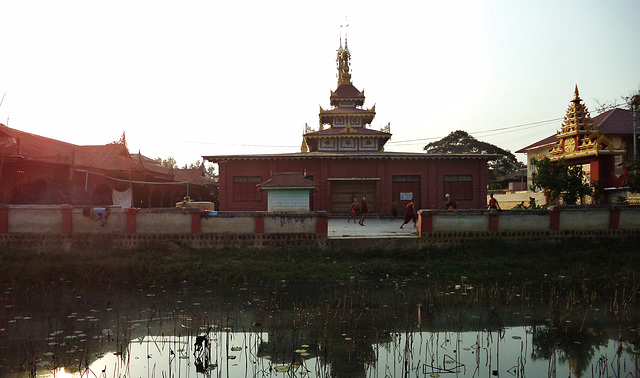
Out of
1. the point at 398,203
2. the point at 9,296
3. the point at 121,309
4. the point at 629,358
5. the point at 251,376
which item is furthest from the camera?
the point at 398,203

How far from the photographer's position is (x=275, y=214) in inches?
610

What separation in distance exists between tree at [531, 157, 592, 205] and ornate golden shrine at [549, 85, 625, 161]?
562 mm

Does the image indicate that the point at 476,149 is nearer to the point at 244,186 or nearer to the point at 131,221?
the point at 244,186

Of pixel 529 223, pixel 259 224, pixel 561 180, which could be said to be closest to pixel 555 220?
pixel 529 223

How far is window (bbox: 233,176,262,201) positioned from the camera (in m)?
27.6

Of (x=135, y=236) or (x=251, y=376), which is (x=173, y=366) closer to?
(x=251, y=376)

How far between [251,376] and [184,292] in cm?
586

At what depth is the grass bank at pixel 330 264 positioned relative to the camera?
1294cm

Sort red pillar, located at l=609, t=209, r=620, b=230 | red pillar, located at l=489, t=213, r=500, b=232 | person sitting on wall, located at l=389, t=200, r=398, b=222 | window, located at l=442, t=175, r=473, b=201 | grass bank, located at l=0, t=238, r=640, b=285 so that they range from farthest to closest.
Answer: window, located at l=442, t=175, r=473, b=201, person sitting on wall, located at l=389, t=200, r=398, b=222, red pillar, located at l=609, t=209, r=620, b=230, red pillar, located at l=489, t=213, r=500, b=232, grass bank, located at l=0, t=238, r=640, b=285

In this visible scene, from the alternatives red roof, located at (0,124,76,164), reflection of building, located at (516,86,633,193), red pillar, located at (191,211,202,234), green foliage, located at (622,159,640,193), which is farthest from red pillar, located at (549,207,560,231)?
red roof, located at (0,124,76,164)

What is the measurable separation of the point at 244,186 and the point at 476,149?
38.8 m

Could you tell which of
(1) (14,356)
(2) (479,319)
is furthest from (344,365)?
(1) (14,356)

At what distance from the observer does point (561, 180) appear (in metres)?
18.7

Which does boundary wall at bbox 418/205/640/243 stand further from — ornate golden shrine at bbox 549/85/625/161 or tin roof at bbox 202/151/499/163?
tin roof at bbox 202/151/499/163
